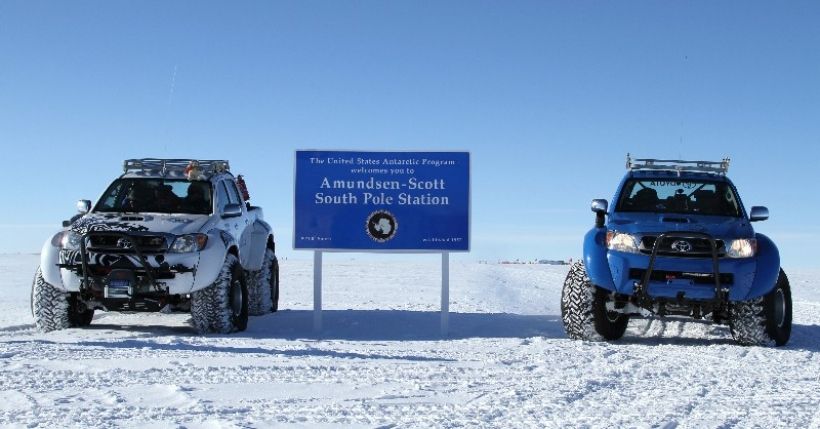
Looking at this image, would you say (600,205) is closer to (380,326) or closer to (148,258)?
(380,326)

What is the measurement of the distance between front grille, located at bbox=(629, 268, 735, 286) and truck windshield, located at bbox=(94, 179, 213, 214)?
4.99 metres

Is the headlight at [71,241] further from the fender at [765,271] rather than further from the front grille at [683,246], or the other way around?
the fender at [765,271]

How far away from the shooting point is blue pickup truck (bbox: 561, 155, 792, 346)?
9695mm

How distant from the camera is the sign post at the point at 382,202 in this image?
1148 cm

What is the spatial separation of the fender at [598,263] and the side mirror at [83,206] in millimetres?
5729

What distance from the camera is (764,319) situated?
9.86 m

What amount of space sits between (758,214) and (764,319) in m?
1.26

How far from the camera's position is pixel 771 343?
1000 cm

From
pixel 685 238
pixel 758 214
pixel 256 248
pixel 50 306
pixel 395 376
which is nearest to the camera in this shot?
pixel 395 376

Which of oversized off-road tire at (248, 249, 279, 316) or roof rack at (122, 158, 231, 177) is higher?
roof rack at (122, 158, 231, 177)

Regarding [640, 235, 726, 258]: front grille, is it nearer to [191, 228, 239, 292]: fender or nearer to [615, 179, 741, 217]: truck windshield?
[615, 179, 741, 217]: truck windshield

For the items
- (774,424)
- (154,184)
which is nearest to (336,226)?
(154,184)

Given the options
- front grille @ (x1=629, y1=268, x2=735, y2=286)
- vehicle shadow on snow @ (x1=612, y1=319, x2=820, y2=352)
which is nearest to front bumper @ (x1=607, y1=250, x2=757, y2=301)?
front grille @ (x1=629, y1=268, x2=735, y2=286)

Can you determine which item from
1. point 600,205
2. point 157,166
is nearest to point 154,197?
point 157,166
